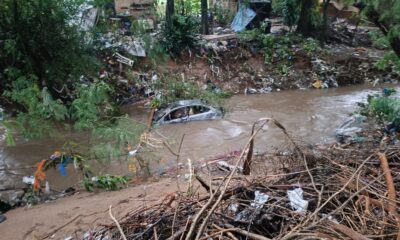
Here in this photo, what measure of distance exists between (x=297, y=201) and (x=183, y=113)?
26.1 ft

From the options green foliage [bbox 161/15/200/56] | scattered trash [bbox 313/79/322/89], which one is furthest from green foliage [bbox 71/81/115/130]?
scattered trash [bbox 313/79/322/89]

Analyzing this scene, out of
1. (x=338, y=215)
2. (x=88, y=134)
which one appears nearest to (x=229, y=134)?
(x=88, y=134)

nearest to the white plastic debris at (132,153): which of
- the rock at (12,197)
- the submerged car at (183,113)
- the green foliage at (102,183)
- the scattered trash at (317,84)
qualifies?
the green foliage at (102,183)

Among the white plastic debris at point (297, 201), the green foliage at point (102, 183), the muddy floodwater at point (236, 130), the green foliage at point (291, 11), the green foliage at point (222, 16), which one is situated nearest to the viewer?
the white plastic debris at point (297, 201)

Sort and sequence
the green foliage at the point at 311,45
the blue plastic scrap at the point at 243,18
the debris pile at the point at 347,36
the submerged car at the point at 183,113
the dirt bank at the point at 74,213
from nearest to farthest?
1. the dirt bank at the point at 74,213
2. the submerged car at the point at 183,113
3. the green foliage at the point at 311,45
4. the blue plastic scrap at the point at 243,18
5. the debris pile at the point at 347,36

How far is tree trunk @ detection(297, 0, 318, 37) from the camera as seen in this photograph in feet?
59.8

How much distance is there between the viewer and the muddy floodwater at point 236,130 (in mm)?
8797

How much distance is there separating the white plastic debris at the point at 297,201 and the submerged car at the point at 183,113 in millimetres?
7540

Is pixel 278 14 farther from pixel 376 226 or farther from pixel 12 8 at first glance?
pixel 376 226

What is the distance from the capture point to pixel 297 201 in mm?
3072

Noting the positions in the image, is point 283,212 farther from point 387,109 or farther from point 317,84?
point 317,84

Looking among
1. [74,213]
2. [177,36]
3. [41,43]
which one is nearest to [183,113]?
[41,43]

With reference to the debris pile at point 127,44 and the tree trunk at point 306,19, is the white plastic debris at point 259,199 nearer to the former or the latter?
the debris pile at point 127,44

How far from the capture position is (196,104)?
1105 centimetres
